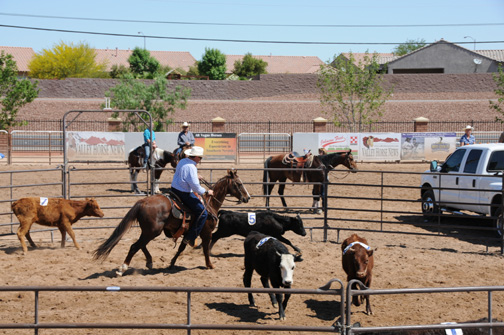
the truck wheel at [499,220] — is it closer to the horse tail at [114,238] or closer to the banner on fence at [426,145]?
the horse tail at [114,238]

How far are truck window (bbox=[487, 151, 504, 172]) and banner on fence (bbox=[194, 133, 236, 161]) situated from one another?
51.4 feet

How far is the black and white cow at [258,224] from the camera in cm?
982

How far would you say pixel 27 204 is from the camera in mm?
10180

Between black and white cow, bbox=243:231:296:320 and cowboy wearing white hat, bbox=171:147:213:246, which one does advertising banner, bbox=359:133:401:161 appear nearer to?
cowboy wearing white hat, bbox=171:147:213:246

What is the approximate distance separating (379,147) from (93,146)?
13.5 meters

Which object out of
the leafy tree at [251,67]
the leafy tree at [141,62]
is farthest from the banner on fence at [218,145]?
the leafy tree at [251,67]

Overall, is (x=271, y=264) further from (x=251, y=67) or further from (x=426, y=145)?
(x=251, y=67)

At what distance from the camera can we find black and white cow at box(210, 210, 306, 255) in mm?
9820

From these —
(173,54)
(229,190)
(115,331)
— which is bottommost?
(115,331)

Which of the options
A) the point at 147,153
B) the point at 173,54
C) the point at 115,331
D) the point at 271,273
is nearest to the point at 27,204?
the point at 115,331

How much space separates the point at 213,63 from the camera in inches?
2899

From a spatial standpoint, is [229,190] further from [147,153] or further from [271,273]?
[147,153]

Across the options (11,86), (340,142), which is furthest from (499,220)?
(11,86)

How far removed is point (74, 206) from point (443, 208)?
8.33 m
